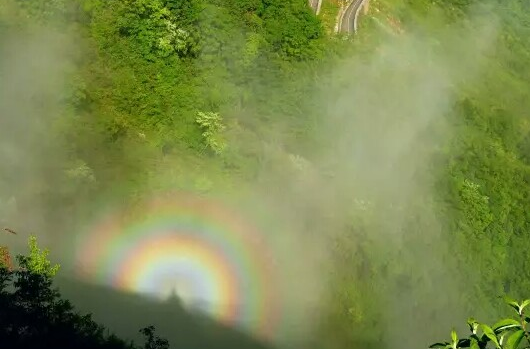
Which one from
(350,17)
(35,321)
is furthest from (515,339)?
(350,17)

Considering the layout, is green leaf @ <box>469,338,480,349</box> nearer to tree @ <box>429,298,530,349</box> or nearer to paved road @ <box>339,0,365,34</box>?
tree @ <box>429,298,530,349</box>

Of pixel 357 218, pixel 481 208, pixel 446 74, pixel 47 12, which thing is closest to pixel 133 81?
pixel 47 12

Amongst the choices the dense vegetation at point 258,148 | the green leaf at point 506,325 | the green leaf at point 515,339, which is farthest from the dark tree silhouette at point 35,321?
the green leaf at point 515,339

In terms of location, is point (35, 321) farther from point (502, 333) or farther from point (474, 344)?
point (502, 333)

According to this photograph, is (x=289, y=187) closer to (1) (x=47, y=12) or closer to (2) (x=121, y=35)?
A: (2) (x=121, y=35)

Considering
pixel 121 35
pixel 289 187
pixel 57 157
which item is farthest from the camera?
pixel 289 187

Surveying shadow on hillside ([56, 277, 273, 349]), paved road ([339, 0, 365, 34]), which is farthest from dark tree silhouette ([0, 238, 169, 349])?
paved road ([339, 0, 365, 34])

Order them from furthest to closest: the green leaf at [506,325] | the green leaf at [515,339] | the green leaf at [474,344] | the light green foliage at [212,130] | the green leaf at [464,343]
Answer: the light green foliage at [212,130] < the green leaf at [464,343] < the green leaf at [474,344] < the green leaf at [506,325] < the green leaf at [515,339]

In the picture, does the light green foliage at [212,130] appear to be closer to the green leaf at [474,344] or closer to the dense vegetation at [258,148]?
the dense vegetation at [258,148]
